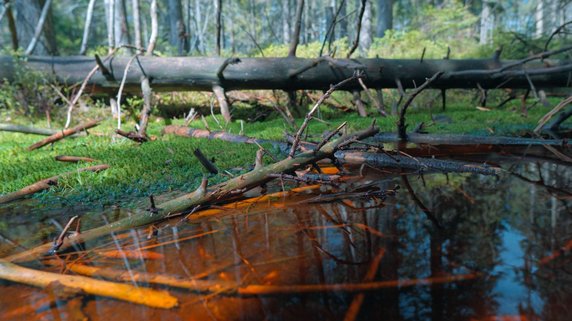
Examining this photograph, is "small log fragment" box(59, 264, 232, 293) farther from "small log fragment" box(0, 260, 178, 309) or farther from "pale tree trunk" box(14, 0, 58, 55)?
"pale tree trunk" box(14, 0, 58, 55)

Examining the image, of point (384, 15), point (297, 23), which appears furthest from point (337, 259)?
point (384, 15)

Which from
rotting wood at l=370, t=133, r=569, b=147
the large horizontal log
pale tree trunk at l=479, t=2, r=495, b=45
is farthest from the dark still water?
pale tree trunk at l=479, t=2, r=495, b=45

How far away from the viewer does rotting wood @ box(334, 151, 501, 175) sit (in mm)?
3254

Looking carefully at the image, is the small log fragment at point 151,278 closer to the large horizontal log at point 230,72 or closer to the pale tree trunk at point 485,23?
the large horizontal log at point 230,72

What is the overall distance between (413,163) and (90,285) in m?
2.85

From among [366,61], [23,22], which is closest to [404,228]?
[366,61]

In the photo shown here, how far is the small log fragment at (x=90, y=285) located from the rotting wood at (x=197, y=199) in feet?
0.86

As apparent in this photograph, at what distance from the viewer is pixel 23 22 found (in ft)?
35.2

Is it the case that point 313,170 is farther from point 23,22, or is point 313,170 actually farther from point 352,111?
point 23,22

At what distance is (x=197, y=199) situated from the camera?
2.41m

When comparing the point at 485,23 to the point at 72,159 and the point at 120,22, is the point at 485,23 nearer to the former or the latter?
the point at 120,22

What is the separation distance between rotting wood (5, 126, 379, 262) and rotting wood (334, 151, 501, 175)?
2.03ft

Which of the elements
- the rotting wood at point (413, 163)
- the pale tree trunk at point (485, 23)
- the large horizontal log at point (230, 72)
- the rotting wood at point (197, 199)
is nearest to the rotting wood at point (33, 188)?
the rotting wood at point (197, 199)

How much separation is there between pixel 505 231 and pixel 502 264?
44 cm
